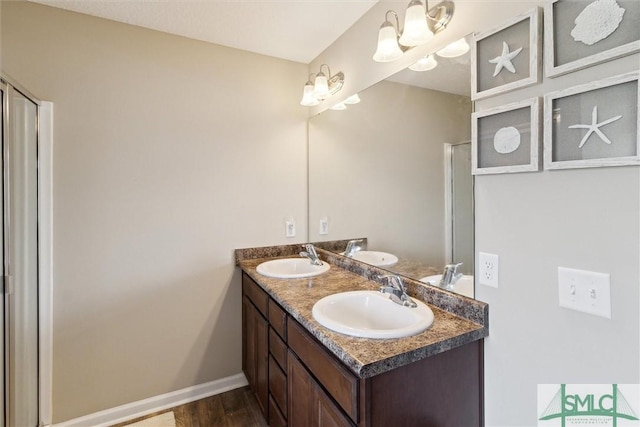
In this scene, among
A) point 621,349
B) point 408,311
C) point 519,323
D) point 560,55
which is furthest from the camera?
point 408,311

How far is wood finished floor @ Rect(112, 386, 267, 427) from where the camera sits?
75.4 inches

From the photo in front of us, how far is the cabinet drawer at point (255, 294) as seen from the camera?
175 centimetres

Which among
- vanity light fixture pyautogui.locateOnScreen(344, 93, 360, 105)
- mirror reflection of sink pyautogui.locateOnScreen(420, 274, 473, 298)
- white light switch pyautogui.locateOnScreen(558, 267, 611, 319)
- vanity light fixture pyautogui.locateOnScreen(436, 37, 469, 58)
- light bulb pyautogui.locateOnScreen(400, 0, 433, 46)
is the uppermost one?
light bulb pyautogui.locateOnScreen(400, 0, 433, 46)

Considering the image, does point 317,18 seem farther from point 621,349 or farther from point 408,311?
point 621,349

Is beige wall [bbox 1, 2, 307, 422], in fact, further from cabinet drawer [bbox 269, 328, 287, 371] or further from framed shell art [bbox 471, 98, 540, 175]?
framed shell art [bbox 471, 98, 540, 175]

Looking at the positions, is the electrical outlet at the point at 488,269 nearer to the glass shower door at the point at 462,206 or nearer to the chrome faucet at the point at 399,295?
the glass shower door at the point at 462,206

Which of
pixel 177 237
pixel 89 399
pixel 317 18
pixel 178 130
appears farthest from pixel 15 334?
pixel 317 18

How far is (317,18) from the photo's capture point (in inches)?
74.5

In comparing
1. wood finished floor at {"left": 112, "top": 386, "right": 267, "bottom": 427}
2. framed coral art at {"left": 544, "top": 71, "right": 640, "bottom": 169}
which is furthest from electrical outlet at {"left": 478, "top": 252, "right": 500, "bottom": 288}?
wood finished floor at {"left": 112, "top": 386, "right": 267, "bottom": 427}

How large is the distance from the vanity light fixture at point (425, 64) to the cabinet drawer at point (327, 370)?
4.26 feet

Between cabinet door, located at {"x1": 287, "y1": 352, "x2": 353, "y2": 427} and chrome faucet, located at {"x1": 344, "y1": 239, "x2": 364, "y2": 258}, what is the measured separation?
826 millimetres

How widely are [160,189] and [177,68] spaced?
821 millimetres

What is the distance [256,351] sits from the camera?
192cm

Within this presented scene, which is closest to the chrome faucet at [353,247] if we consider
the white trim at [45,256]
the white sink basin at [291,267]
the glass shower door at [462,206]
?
the white sink basin at [291,267]
